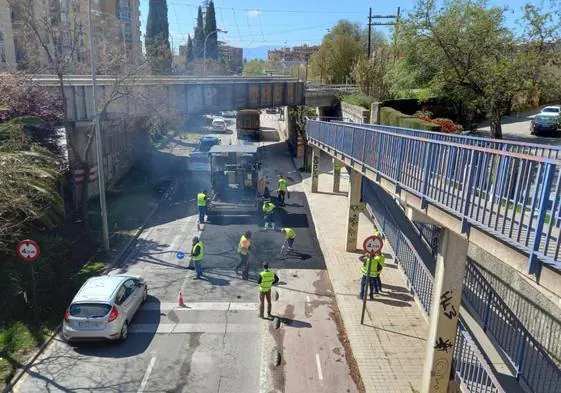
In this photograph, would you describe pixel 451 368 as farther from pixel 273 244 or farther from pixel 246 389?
pixel 273 244

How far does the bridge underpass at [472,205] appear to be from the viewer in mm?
5398

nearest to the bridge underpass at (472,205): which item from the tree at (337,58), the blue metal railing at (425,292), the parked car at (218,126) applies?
the blue metal railing at (425,292)

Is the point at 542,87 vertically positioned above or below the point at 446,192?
above

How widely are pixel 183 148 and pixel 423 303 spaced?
3612 centimetres

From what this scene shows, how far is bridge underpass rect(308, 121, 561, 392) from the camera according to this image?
5398 mm

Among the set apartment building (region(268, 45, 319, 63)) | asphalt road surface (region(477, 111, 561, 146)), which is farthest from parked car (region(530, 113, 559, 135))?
apartment building (region(268, 45, 319, 63))

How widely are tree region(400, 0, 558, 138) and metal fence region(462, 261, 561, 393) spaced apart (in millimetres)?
11791

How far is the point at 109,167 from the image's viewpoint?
26484 millimetres

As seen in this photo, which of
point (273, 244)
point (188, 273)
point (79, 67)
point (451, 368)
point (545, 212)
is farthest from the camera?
point (79, 67)

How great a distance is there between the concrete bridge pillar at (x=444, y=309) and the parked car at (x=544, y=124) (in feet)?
79.8

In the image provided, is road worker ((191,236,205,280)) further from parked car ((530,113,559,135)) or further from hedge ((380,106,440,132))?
parked car ((530,113,559,135))

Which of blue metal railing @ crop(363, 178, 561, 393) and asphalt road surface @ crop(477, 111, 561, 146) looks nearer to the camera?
blue metal railing @ crop(363, 178, 561, 393)

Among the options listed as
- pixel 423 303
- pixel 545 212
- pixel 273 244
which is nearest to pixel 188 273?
pixel 273 244

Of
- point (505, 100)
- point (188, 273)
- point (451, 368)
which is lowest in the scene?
point (188, 273)
